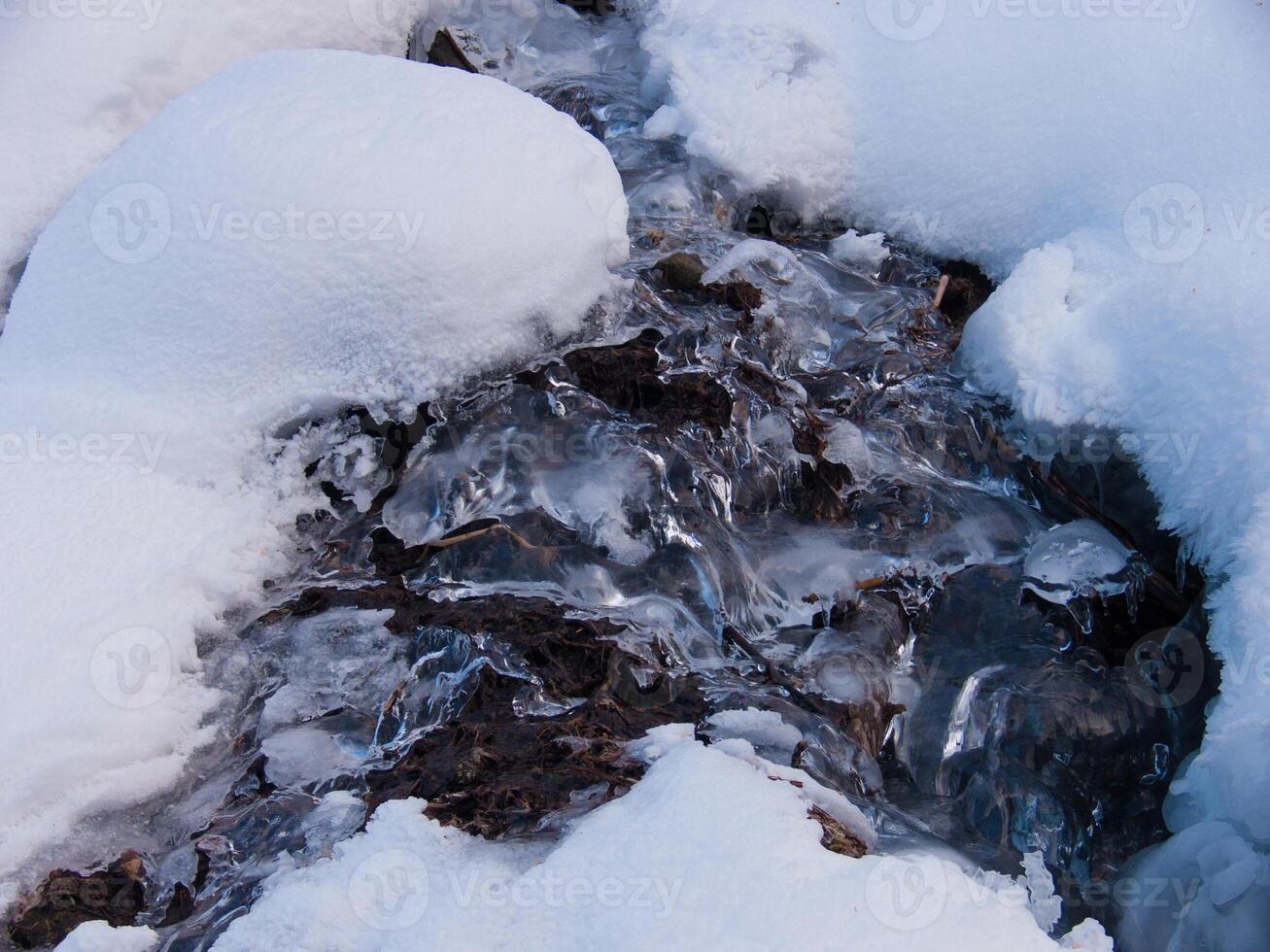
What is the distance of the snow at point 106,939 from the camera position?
1635 mm

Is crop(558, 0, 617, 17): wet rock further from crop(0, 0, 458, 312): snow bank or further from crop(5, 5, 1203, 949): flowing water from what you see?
crop(5, 5, 1203, 949): flowing water

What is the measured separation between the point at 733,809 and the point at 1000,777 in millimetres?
899

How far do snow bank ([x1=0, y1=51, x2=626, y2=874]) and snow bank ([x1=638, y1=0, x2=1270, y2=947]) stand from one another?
114 centimetres

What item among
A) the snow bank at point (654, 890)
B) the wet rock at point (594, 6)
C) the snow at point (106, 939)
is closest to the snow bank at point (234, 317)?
the snow at point (106, 939)

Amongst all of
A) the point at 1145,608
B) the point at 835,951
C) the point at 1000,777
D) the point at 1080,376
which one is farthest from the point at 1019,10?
the point at 835,951

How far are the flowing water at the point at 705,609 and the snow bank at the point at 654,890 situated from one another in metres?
0.11

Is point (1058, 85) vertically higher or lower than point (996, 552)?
higher

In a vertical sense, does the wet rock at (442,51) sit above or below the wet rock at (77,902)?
above

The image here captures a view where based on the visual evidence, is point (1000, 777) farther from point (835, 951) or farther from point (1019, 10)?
point (1019, 10)

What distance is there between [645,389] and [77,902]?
1.67 m

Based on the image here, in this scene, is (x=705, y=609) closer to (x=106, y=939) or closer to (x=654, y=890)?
(x=654, y=890)

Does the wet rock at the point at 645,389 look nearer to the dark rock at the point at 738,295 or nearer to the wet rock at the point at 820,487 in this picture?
the wet rock at the point at 820,487

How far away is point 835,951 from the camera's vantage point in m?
1.36

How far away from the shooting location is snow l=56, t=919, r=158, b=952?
1.63 meters
